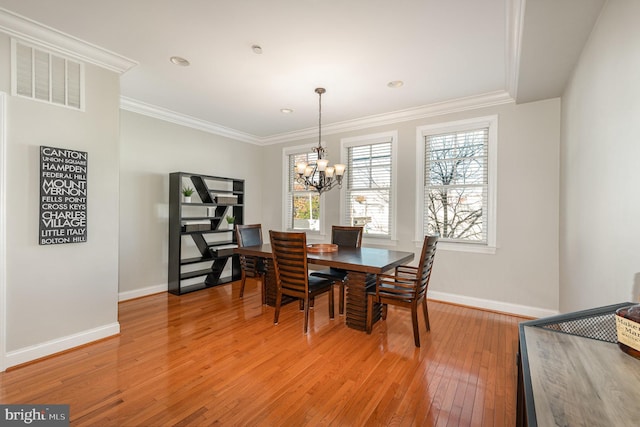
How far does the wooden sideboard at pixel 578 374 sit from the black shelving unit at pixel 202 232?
4266mm

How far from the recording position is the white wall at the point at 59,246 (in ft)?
7.66

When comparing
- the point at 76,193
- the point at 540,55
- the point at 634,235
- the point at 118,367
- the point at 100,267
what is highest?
the point at 540,55

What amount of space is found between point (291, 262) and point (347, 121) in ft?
9.18

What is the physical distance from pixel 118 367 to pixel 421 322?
2940 millimetres

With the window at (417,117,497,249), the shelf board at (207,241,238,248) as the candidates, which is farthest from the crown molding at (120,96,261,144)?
the window at (417,117,497,249)

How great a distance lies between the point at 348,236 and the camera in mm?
4219

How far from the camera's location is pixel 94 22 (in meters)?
2.34

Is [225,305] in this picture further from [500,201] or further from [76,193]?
[500,201]

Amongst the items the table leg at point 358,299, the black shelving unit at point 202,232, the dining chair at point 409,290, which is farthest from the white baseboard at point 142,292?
the dining chair at point 409,290

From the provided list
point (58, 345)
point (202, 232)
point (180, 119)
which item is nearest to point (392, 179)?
point (202, 232)

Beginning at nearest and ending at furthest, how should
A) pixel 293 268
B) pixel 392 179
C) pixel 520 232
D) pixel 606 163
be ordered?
pixel 606 163, pixel 293 268, pixel 520 232, pixel 392 179

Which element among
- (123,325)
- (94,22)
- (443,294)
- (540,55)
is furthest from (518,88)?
(123,325)

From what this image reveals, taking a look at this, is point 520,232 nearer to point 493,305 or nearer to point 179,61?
point 493,305

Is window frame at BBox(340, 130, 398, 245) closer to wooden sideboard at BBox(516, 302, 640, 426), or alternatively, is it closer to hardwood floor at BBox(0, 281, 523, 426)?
hardwood floor at BBox(0, 281, 523, 426)
